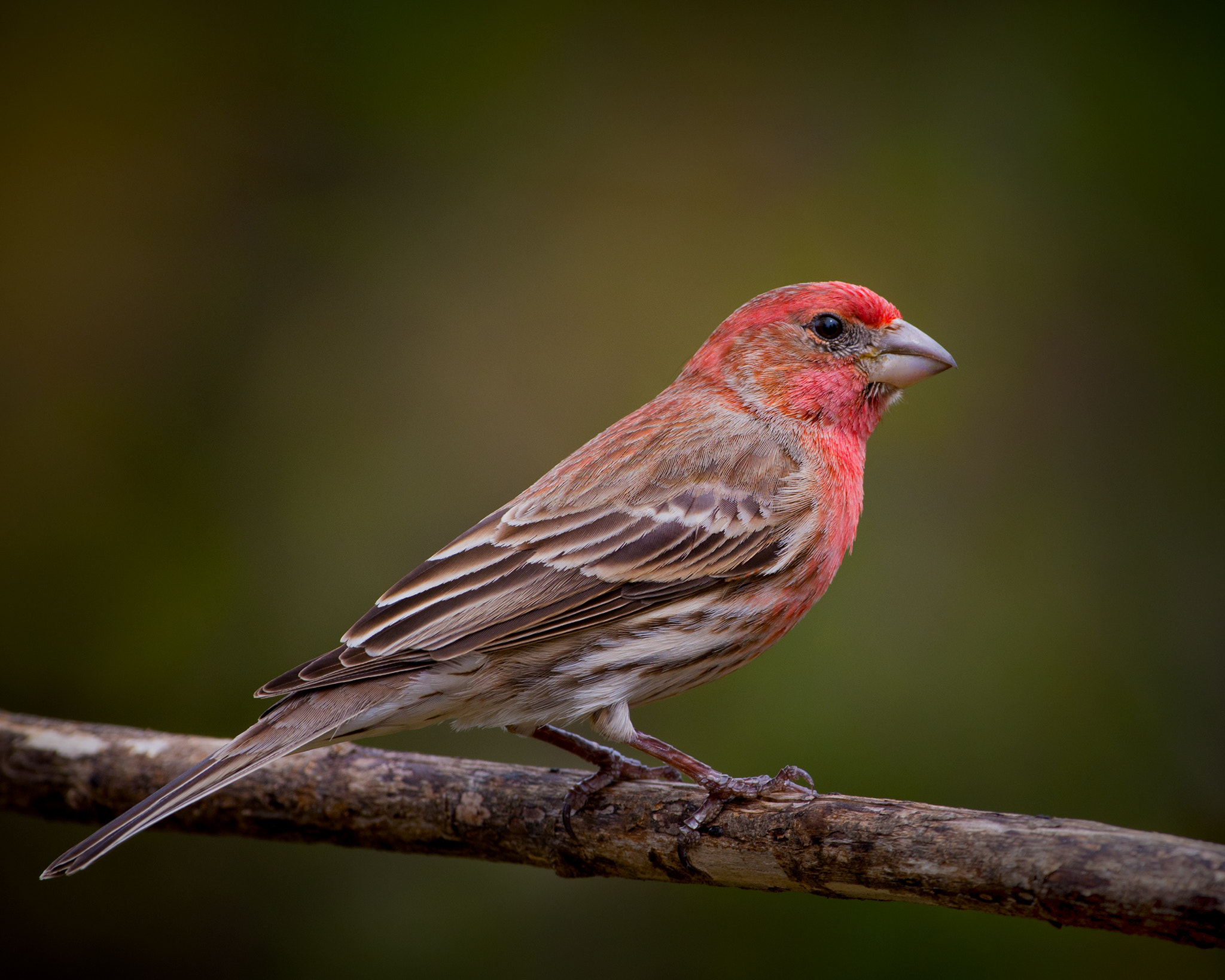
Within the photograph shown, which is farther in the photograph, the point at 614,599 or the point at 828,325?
the point at 828,325

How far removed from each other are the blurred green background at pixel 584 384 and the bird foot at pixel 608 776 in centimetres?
156

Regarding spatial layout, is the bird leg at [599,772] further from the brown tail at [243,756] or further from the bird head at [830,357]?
the bird head at [830,357]

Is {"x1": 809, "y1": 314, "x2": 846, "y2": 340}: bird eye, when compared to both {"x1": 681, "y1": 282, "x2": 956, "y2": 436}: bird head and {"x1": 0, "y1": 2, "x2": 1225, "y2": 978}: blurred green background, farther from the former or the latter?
{"x1": 0, "y1": 2, "x2": 1225, "y2": 978}: blurred green background

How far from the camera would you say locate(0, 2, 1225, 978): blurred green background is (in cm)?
498

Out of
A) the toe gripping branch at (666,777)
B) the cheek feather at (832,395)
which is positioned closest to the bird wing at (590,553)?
the cheek feather at (832,395)

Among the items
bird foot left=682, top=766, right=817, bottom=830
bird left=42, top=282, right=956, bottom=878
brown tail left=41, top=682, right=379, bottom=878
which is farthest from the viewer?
bird left=42, top=282, right=956, bottom=878

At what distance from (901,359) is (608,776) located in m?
1.80

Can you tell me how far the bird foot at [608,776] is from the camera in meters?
3.25

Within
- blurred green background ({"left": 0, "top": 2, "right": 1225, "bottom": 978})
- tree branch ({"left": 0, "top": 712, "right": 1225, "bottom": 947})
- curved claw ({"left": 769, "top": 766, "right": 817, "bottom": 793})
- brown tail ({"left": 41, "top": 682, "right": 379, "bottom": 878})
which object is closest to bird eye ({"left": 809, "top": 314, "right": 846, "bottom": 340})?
blurred green background ({"left": 0, "top": 2, "right": 1225, "bottom": 978})

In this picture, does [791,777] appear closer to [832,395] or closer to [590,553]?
[590,553]

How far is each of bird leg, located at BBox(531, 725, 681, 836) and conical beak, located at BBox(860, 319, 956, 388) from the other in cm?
158

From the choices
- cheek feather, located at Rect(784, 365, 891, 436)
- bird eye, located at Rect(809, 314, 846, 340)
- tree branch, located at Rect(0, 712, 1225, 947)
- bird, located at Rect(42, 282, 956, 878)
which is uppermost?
bird eye, located at Rect(809, 314, 846, 340)

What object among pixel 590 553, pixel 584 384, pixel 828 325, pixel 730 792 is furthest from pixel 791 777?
pixel 584 384

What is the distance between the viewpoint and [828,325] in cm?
396
